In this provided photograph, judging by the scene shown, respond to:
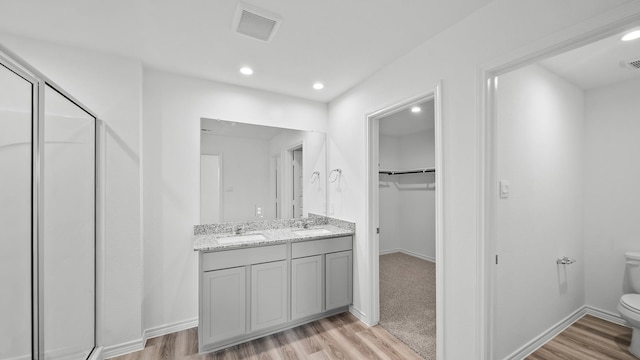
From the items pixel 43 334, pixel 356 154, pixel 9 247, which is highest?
pixel 356 154

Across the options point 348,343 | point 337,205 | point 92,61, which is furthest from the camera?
point 337,205

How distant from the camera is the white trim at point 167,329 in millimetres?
2330

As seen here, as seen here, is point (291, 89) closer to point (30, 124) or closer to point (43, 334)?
point (30, 124)

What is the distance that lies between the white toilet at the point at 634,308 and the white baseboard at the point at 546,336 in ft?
1.40

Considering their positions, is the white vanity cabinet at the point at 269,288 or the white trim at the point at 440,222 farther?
the white vanity cabinet at the point at 269,288

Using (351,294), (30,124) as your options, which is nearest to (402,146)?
(351,294)

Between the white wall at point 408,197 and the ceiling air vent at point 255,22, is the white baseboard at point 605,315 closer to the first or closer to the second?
the white wall at point 408,197

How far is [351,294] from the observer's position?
2.82 m

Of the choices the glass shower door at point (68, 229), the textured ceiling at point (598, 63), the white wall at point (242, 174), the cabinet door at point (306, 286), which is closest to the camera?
the glass shower door at point (68, 229)

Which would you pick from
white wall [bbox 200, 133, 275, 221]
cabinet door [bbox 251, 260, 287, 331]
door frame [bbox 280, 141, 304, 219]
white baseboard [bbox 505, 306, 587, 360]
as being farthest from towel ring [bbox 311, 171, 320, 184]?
white baseboard [bbox 505, 306, 587, 360]

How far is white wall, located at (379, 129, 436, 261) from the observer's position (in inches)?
191

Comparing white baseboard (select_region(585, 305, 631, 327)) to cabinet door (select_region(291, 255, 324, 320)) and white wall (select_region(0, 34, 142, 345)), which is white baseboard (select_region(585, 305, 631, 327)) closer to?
cabinet door (select_region(291, 255, 324, 320))

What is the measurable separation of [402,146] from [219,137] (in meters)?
3.88

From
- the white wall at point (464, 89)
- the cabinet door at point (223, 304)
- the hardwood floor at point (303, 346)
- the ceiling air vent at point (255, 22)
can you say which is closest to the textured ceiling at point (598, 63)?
the white wall at point (464, 89)
